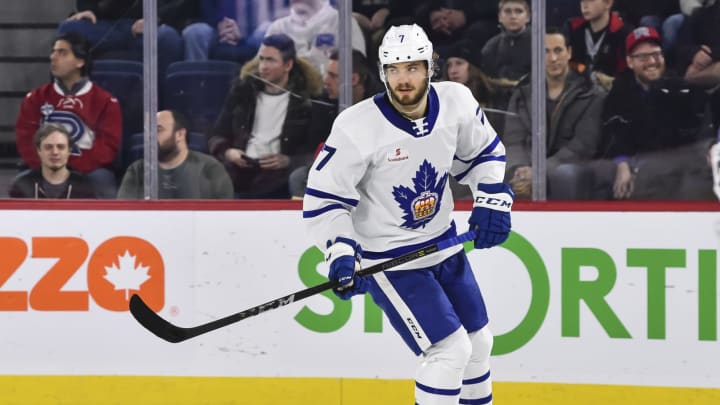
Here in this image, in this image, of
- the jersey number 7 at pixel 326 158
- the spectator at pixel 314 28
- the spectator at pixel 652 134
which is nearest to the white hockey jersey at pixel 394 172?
the jersey number 7 at pixel 326 158

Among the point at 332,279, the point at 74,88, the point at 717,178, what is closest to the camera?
the point at 332,279

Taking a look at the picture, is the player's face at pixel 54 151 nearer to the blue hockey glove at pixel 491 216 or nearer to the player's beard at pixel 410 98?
the player's beard at pixel 410 98

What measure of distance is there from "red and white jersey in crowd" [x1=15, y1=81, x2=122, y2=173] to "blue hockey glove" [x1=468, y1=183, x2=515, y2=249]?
1.40 m

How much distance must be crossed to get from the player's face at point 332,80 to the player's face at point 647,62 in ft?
3.09

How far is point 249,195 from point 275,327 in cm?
44

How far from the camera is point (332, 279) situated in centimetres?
375

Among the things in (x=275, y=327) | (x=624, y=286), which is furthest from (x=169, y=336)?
(x=624, y=286)

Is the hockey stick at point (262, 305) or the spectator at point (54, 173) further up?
the spectator at point (54, 173)

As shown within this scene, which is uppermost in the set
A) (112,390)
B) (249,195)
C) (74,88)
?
(74,88)

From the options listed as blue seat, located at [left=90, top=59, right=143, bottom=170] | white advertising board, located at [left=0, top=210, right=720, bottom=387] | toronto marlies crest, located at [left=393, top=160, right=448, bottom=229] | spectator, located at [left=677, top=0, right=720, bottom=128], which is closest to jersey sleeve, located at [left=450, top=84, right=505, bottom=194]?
toronto marlies crest, located at [left=393, top=160, right=448, bottom=229]

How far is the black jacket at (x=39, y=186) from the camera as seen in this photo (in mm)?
4754

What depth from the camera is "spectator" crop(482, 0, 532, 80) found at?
4.56 meters

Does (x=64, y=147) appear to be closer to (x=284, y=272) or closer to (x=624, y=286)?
(x=284, y=272)

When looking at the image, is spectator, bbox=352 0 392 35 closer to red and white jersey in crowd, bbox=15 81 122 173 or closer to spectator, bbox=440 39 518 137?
spectator, bbox=440 39 518 137
